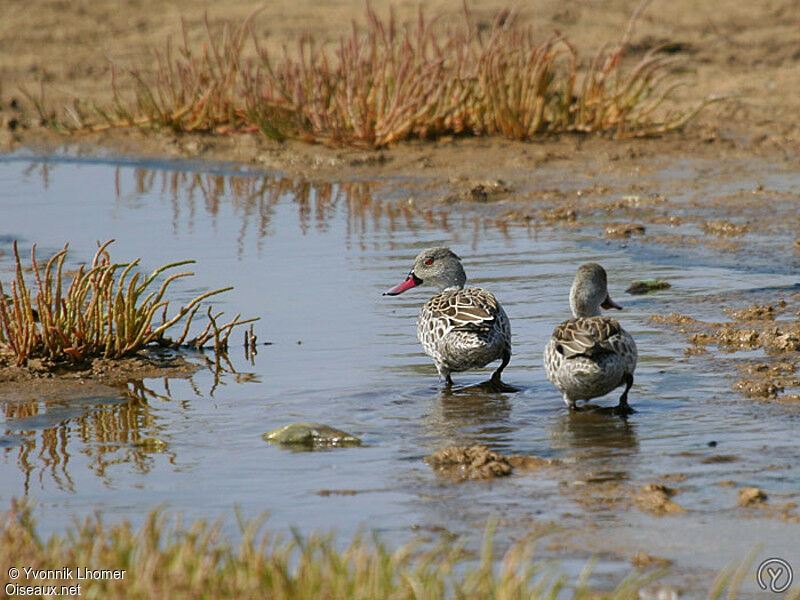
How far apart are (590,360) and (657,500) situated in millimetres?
1306

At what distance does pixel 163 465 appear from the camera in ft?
20.6

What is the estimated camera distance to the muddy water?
17.9 feet

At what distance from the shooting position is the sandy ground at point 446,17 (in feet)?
49.5

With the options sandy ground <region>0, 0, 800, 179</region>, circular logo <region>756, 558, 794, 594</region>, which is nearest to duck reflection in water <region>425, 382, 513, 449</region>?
circular logo <region>756, 558, 794, 594</region>

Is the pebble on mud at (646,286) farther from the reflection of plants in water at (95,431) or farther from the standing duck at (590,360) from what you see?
the reflection of plants in water at (95,431)

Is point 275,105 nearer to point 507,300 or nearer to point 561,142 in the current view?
point 561,142

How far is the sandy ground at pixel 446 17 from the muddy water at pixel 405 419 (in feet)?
10.6

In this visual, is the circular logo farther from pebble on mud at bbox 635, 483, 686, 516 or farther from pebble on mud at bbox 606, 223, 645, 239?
pebble on mud at bbox 606, 223, 645, 239

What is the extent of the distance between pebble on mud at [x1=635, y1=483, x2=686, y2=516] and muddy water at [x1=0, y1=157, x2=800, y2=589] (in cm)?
5

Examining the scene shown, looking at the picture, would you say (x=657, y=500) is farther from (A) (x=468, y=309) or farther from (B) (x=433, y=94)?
(B) (x=433, y=94)

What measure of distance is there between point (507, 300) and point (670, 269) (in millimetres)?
1468

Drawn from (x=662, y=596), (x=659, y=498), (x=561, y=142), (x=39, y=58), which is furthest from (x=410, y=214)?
(x=39, y=58)

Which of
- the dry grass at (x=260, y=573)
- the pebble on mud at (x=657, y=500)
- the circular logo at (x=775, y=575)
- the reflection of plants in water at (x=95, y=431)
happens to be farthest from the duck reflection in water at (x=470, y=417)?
the dry grass at (x=260, y=573)

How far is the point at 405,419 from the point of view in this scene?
7012 mm
